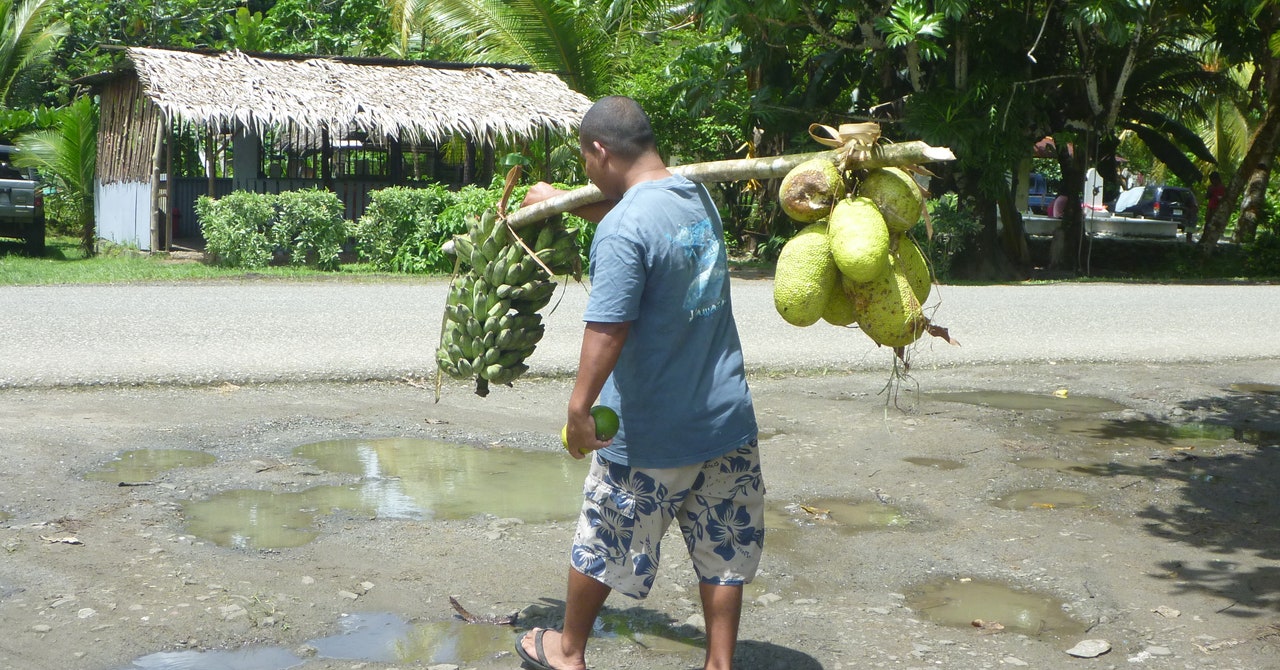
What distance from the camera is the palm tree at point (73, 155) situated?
65.9 feet

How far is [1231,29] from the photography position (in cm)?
1753

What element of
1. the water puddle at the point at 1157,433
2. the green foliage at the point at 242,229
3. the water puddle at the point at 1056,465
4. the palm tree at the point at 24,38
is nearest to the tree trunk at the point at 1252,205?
the water puddle at the point at 1157,433

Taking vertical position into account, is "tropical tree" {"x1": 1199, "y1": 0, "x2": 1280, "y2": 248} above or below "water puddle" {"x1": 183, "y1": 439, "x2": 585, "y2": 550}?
above

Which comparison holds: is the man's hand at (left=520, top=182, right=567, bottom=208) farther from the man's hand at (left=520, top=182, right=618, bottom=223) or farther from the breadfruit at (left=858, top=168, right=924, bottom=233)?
the breadfruit at (left=858, top=168, right=924, bottom=233)

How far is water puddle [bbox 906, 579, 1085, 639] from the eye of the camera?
3.99m

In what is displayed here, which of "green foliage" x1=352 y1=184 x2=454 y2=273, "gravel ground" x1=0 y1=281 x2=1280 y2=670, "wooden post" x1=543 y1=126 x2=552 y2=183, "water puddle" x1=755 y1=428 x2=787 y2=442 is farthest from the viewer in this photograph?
"wooden post" x1=543 y1=126 x2=552 y2=183

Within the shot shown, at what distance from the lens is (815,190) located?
291 cm

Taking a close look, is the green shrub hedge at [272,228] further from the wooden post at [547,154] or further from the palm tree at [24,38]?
the palm tree at [24,38]

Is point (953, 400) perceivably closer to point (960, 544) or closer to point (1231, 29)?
point (960, 544)

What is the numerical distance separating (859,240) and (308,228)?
48.8 feet

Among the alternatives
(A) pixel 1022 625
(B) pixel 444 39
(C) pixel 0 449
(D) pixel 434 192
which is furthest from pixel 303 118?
(A) pixel 1022 625

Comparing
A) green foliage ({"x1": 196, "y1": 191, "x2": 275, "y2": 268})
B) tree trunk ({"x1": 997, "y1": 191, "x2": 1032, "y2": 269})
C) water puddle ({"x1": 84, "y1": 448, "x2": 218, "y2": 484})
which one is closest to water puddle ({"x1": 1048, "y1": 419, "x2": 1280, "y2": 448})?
water puddle ({"x1": 84, "y1": 448, "x2": 218, "y2": 484})

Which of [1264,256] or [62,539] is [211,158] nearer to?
[62,539]

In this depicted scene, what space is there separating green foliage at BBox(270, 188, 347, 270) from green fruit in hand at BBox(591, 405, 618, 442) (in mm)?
14131
